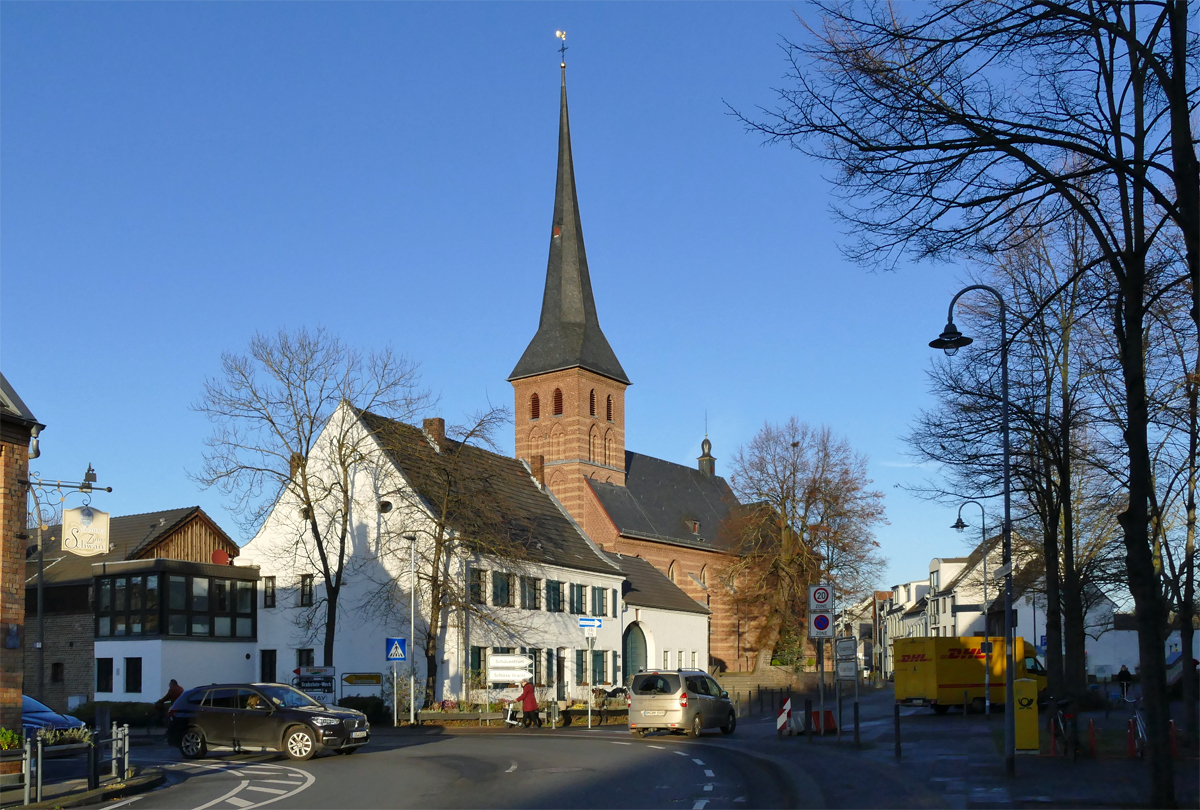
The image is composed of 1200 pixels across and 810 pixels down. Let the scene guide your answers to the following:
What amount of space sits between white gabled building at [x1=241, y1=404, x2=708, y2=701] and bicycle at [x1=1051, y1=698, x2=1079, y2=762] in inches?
901

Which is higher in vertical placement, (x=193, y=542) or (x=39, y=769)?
(x=193, y=542)

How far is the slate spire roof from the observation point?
78.1 m

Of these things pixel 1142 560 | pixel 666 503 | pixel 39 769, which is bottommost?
pixel 39 769

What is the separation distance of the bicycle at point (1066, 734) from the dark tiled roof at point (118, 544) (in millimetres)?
37275

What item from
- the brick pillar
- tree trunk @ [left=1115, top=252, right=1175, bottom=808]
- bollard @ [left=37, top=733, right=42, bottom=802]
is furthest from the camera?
the brick pillar

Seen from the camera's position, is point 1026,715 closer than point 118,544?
Yes

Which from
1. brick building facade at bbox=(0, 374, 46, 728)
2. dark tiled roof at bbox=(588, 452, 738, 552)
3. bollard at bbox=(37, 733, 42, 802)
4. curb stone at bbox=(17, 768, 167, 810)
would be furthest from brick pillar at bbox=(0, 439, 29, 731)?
dark tiled roof at bbox=(588, 452, 738, 552)

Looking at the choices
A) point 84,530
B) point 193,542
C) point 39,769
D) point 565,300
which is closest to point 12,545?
point 84,530

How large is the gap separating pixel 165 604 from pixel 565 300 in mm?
41353

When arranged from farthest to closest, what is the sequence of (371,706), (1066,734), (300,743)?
1. (371,706)
2. (300,743)
3. (1066,734)

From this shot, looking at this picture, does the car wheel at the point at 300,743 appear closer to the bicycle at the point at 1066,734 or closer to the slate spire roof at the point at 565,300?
the bicycle at the point at 1066,734

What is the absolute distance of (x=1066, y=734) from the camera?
18562 mm

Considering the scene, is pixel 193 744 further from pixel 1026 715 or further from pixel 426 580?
pixel 1026 715

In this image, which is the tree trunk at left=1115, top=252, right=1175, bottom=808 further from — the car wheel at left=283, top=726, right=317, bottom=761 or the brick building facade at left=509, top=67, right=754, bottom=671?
the brick building facade at left=509, top=67, right=754, bottom=671
